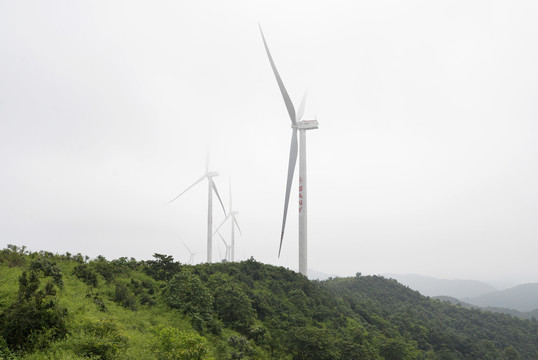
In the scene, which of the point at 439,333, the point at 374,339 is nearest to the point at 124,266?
the point at 374,339

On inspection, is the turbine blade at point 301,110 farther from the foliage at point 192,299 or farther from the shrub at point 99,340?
the shrub at point 99,340

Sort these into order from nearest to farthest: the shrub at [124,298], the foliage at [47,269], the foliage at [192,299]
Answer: the foliage at [47,269] < the shrub at [124,298] < the foliage at [192,299]

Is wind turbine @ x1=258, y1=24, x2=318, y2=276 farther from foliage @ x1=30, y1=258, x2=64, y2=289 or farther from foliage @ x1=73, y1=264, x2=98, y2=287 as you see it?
foliage @ x1=30, y1=258, x2=64, y2=289

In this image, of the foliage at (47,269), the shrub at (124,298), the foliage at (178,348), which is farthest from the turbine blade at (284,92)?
the foliage at (178,348)

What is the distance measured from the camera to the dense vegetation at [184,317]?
51.4ft

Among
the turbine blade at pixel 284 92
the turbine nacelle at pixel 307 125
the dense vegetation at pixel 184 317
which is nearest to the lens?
the dense vegetation at pixel 184 317

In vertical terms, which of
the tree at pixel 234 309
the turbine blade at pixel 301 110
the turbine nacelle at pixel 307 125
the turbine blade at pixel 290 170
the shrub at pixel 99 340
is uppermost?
the turbine blade at pixel 301 110

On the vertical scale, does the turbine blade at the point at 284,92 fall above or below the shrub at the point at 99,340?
above

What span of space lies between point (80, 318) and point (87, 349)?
4.07 metres

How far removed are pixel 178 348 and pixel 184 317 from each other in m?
11.8

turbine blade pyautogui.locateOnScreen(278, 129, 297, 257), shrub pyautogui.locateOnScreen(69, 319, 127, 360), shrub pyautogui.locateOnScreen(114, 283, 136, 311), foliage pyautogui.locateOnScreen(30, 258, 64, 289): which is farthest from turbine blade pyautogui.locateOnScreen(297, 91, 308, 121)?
shrub pyautogui.locateOnScreen(69, 319, 127, 360)

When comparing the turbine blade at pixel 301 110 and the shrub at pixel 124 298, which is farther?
the turbine blade at pixel 301 110

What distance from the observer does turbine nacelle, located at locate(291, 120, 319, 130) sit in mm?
54000

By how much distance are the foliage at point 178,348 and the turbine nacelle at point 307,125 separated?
137ft
